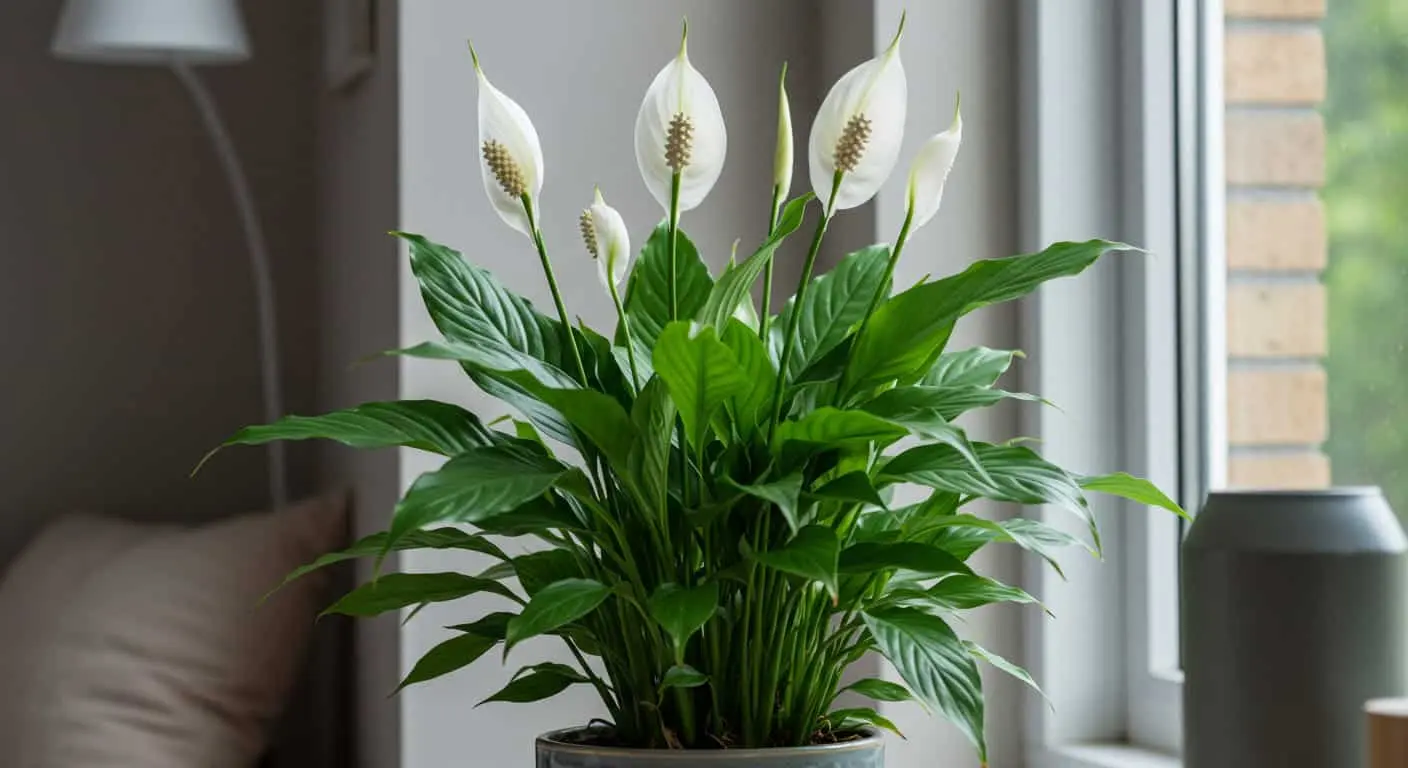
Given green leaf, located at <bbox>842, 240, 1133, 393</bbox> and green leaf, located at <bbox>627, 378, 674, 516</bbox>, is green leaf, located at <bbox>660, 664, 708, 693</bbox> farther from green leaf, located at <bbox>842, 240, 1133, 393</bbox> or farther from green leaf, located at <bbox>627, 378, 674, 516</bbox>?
green leaf, located at <bbox>842, 240, 1133, 393</bbox>

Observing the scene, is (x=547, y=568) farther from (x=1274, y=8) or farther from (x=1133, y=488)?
(x=1274, y=8)

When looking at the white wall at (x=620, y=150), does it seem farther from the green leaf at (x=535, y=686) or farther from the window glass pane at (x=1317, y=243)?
the green leaf at (x=535, y=686)

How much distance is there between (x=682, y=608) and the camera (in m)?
0.96

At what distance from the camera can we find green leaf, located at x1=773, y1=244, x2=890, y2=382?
112 cm

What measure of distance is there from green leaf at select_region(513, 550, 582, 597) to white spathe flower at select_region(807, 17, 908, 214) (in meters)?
0.29

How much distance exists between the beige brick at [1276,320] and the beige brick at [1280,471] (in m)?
0.08

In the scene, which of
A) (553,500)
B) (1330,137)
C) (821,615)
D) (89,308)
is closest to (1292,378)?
(1330,137)

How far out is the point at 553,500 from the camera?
108 centimetres

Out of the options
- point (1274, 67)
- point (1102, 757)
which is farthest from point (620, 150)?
point (1102, 757)

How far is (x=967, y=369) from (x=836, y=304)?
0.35ft

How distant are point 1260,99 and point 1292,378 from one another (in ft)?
0.76

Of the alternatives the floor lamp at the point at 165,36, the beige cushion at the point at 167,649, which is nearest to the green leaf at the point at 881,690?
the beige cushion at the point at 167,649

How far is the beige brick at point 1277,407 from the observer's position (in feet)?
4.24

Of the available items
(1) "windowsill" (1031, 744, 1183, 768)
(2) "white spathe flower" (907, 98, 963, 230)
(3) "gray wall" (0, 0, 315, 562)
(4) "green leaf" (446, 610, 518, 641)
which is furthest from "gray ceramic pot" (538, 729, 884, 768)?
(3) "gray wall" (0, 0, 315, 562)
